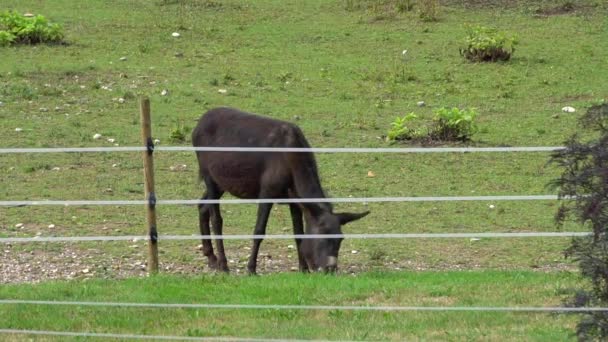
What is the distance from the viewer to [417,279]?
1022 cm

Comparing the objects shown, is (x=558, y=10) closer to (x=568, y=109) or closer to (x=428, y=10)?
(x=428, y=10)

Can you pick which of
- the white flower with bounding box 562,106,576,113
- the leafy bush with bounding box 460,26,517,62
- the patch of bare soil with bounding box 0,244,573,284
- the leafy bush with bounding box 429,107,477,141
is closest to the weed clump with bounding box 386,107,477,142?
the leafy bush with bounding box 429,107,477,141

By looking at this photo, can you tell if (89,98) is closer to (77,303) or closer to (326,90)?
(326,90)

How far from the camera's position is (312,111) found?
17.5m

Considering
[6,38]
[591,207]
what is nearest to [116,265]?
[591,207]

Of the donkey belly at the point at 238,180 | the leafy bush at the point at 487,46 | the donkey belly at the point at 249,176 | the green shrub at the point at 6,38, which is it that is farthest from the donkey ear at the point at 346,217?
the green shrub at the point at 6,38

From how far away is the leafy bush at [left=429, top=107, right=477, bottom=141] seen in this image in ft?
52.3

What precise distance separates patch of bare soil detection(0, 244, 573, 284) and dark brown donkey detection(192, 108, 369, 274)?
31cm

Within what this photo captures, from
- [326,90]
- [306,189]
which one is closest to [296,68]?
[326,90]

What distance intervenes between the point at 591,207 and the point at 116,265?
19.1ft

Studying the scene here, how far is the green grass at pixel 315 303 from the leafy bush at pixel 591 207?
1.24m

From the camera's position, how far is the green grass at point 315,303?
861 cm

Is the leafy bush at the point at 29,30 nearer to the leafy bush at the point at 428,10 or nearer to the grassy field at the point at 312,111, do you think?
the grassy field at the point at 312,111

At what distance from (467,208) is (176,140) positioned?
4.04 m
